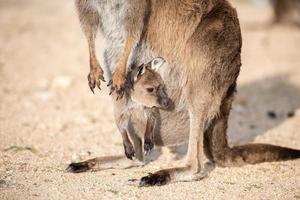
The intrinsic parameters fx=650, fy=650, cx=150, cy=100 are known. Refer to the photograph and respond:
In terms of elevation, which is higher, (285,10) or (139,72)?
(139,72)

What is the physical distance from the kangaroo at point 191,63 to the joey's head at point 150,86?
0.22 feet

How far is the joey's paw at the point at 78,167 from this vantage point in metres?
4.93

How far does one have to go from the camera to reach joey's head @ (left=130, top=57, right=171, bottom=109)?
4.96m

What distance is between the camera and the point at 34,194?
438 centimetres

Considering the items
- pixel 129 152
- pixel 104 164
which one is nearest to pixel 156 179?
pixel 129 152

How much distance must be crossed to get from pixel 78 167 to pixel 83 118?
1.74 meters

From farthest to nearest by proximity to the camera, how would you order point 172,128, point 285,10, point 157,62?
point 285,10 → point 172,128 → point 157,62

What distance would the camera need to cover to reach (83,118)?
6.67 metres

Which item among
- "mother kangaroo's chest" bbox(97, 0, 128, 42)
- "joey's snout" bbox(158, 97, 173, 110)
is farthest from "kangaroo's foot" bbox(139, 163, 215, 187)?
"mother kangaroo's chest" bbox(97, 0, 128, 42)

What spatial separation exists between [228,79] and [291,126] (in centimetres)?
191

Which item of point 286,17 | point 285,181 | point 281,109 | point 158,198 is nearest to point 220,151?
point 285,181

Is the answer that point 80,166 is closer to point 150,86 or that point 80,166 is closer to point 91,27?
point 150,86

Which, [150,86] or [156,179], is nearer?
[156,179]

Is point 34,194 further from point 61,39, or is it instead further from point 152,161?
point 61,39
